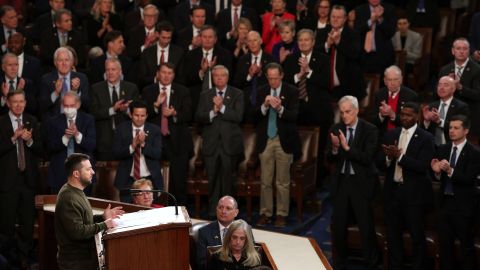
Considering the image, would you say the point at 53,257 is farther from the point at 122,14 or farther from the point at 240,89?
the point at 122,14

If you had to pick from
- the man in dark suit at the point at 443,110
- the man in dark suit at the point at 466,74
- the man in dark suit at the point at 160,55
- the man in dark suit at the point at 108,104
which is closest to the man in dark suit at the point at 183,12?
the man in dark suit at the point at 160,55

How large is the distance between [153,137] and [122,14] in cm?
321

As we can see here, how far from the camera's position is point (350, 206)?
305 inches

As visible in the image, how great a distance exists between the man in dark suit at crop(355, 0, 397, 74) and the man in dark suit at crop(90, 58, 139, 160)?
2.62 meters

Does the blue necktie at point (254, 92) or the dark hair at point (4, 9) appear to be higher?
the dark hair at point (4, 9)

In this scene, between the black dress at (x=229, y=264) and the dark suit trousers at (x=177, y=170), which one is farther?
the dark suit trousers at (x=177, y=170)

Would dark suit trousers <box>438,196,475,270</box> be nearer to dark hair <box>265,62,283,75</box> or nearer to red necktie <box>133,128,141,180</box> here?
dark hair <box>265,62,283,75</box>

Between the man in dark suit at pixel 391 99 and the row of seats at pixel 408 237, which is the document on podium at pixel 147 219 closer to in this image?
the row of seats at pixel 408 237

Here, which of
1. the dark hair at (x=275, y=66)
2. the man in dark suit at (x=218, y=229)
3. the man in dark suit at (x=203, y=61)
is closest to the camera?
the man in dark suit at (x=218, y=229)

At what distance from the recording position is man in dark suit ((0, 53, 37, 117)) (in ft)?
28.2

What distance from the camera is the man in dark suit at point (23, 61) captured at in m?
9.06

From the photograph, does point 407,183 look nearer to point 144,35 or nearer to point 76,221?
point 76,221

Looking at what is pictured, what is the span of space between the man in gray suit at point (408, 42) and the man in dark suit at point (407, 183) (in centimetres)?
284

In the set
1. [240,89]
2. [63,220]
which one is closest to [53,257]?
[63,220]
